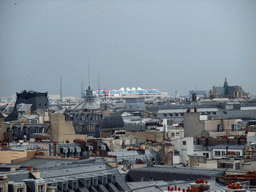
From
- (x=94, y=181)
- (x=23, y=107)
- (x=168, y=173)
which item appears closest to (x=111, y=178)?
(x=94, y=181)

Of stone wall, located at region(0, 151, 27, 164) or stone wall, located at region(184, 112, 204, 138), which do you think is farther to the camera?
stone wall, located at region(184, 112, 204, 138)

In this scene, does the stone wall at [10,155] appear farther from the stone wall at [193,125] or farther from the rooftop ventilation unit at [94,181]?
the stone wall at [193,125]

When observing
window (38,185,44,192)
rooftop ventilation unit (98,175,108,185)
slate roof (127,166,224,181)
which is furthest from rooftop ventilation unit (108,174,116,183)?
slate roof (127,166,224,181)

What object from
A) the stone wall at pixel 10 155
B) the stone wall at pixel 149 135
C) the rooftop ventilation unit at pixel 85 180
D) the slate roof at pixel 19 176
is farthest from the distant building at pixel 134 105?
the slate roof at pixel 19 176

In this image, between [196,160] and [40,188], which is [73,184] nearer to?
[40,188]

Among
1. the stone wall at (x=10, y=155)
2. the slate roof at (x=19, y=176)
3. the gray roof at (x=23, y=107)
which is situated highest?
the gray roof at (x=23, y=107)

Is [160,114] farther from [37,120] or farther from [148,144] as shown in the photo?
[148,144]

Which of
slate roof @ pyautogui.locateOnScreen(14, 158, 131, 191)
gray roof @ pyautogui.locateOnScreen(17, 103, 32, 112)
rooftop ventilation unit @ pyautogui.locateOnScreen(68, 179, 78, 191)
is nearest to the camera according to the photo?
rooftop ventilation unit @ pyautogui.locateOnScreen(68, 179, 78, 191)

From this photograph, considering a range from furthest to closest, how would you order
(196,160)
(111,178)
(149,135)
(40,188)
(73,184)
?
(149,135), (196,160), (111,178), (73,184), (40,188)

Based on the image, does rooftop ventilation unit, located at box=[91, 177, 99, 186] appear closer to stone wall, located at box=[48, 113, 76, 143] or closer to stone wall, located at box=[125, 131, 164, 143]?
stone wall, located at box=[48, 113, 76, 143]

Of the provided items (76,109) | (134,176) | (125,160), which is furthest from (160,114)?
(134,176)

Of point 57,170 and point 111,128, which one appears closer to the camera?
point 57,170
